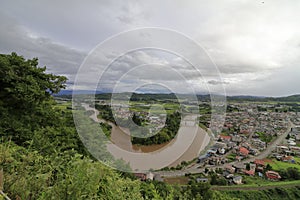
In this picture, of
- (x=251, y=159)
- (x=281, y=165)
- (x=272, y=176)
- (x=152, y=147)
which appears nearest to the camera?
(x=152, y=147)

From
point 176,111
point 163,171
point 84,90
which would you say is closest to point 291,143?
point 163,171

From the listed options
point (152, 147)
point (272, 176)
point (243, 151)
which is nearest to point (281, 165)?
point (243, 151)

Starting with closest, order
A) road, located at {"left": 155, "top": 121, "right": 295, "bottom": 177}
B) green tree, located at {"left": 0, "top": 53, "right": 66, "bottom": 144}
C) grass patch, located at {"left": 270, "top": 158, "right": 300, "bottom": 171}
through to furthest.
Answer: green tree, located at {"left": 0, "top": 53, "right": 66, "bottom": 144} < road, located at {"left": 155, "top": 121, "right": 295, "bottom": 177} < grass patch, located at {"left": 270, "top": 158, "right": 300, "bottom": 171}

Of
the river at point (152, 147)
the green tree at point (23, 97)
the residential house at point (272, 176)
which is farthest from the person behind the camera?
the residential house at point (272, 176)

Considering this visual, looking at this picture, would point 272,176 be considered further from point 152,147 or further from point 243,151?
point 152,147

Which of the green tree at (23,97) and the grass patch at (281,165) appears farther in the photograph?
the grass patch at (281,165)

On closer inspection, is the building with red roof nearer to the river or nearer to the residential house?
the residential house

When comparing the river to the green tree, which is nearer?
the green tree

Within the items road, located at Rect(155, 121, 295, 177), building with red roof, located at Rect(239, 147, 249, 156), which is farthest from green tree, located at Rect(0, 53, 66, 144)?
building with red roof, located at Rect(239, 147, 249, 156)

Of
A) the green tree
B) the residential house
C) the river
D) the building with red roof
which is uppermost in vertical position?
the green tree

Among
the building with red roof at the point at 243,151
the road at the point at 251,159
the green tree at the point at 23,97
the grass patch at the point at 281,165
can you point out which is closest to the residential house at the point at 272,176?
the grass patch at the point at 281,165

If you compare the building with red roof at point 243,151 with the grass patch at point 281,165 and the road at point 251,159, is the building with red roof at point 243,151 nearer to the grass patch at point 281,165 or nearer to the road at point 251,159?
the road at point 251,159
